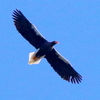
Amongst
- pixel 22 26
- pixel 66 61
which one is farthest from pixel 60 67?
pixel 22 26

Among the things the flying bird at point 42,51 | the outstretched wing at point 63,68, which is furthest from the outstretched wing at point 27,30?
the outstretched wing at point 63,68

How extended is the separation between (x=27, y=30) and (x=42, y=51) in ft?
3.08

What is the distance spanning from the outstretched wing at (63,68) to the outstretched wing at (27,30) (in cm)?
71

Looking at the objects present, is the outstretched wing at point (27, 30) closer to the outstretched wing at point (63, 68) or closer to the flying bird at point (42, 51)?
the flying bird at point (42, 51)

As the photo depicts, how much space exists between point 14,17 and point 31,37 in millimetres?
932

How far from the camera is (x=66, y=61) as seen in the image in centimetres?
2573

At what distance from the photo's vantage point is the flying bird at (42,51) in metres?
25.2

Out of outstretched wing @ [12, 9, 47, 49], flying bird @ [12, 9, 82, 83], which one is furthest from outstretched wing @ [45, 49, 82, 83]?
outstretched wing @ [12, 9, 47, 49]

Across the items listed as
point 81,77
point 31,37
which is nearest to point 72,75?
point 81,77

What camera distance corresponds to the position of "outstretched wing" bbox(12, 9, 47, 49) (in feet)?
83.0

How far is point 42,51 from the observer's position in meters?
25.1

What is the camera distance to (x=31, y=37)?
1001 inches

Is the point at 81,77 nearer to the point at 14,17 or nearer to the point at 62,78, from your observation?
the point at 62,78

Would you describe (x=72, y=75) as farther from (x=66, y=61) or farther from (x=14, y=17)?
(x=14, y=17)
